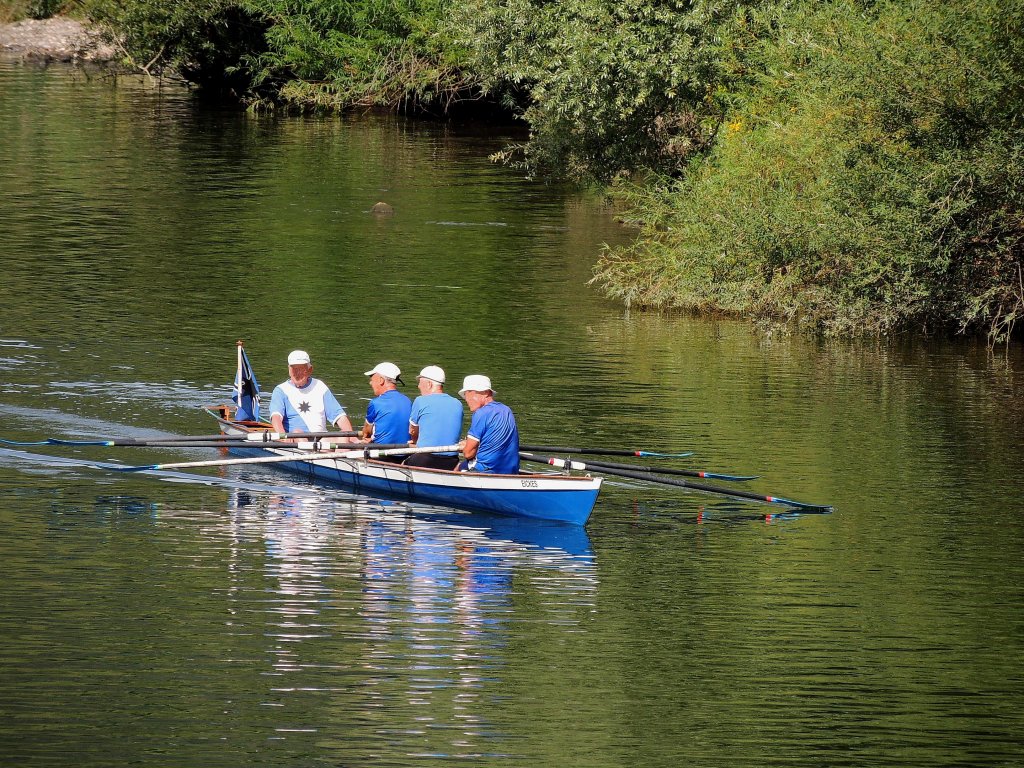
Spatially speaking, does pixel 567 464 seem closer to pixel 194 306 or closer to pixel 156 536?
pixel 156 536

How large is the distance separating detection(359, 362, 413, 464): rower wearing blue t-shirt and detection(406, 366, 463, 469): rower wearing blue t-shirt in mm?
319

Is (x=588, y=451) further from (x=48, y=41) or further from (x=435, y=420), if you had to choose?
(x=48, y=41)

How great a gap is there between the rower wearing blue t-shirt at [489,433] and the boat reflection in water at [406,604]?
25.8 inches

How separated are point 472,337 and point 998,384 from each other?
28.9 ft

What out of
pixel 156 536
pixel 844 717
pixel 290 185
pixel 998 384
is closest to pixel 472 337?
pixel 998 384

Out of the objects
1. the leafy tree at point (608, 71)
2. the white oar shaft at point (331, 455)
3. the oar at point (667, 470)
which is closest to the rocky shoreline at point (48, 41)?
the leafy tree at point (608, 71)

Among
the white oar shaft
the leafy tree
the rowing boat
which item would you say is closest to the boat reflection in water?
the rowing boat

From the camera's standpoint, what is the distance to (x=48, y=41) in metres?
80.2

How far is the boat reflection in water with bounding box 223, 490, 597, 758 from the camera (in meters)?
12.6

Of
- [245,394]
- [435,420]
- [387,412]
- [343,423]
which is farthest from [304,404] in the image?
[435,420]

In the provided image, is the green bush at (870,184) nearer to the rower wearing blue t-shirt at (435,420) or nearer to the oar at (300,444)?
the rower wearing blue t-shirt at (435,420)

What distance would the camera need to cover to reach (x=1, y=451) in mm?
20516

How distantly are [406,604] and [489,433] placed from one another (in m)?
3.73

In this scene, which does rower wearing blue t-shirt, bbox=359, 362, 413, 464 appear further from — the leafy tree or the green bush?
the leafy tree
